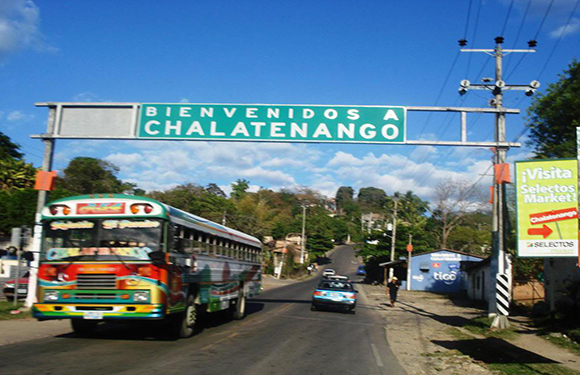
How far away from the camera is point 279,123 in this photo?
1569 cm

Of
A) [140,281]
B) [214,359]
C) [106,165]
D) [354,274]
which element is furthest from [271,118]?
[354,274]

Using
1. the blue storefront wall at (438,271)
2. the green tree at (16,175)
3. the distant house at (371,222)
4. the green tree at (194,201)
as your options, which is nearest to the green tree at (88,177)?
the green tree at (194,201)

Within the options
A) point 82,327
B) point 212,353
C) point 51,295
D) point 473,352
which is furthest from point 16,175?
point 473,352

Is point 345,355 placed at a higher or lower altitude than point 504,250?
lower

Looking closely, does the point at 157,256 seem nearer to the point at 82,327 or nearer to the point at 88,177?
the point at 82,327

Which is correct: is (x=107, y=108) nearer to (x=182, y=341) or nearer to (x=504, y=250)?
(x=182, y=341)

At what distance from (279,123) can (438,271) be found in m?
41.7

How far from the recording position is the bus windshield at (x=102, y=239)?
1046cm

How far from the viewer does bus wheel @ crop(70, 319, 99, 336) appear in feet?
39.1

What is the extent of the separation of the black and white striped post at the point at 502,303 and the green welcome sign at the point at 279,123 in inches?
255

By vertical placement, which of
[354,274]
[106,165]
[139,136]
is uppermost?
[106,165]

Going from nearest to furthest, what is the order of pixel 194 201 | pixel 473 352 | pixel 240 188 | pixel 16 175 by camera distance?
1. pixel 473 352
2. pixel 16 175
3. pixel 194 201
4. pixel 240 188

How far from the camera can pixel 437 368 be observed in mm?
10234

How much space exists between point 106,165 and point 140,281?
2100 inches
